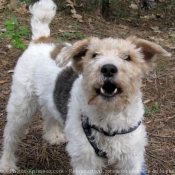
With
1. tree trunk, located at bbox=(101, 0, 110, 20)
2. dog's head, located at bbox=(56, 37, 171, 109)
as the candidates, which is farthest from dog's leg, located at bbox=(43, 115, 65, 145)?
tree trunk, located at bbox=(101, 0, 110, 20)

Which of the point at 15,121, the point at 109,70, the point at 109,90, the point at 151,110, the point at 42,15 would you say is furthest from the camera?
the point at 151,110

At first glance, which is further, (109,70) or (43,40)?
(43,40)

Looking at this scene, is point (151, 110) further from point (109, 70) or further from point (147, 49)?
point (109, 70)

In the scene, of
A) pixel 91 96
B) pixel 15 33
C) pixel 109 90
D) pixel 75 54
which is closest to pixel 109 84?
pixel 109 90

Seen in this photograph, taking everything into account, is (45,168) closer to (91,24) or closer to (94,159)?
(94,159)

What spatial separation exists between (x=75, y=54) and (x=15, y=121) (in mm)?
1539

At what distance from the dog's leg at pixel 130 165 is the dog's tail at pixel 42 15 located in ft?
6.68

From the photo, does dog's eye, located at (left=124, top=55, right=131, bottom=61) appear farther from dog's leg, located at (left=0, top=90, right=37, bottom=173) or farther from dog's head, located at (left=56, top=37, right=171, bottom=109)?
dog's leg, located at (left=0, top=90, right=37, bottom=173)

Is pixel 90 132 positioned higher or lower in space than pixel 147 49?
lower

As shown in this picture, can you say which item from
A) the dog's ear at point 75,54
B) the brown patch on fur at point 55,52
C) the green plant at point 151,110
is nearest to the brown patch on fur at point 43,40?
the brown patch on fur at point 55,52

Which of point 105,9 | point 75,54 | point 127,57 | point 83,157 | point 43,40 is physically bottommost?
point 105,9

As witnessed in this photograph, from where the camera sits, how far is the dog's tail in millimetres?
4785

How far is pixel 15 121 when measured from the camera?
4.72 m

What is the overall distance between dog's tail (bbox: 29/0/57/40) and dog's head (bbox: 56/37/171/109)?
134 centimetres
